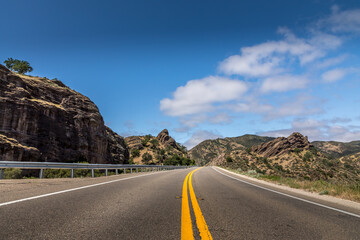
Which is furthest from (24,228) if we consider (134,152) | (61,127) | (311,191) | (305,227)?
(134,152)

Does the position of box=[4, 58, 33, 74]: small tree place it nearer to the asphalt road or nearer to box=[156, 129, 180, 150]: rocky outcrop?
the asphalt road

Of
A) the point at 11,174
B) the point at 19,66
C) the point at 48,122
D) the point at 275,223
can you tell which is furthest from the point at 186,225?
the point at 19,66

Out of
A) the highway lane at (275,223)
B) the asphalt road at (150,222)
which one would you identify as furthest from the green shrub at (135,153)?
the highway lane at (275,223)

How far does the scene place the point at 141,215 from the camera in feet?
15.0

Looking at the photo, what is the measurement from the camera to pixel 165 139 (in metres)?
161

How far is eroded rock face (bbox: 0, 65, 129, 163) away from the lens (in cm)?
2684

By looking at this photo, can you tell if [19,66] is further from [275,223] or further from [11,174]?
[275,223]

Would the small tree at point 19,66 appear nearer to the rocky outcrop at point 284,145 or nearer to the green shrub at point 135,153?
the green shrub at point 135,153

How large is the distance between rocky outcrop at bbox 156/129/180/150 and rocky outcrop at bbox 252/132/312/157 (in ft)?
207

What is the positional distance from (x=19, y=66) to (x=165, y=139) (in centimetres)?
11765

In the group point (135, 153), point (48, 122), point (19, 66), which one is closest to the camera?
point (48, 122)

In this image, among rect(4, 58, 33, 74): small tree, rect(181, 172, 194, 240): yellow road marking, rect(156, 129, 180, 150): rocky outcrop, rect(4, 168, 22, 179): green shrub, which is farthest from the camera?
rect(156, 129, 180, 150): rocky outcrop

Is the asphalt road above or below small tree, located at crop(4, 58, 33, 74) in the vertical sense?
below

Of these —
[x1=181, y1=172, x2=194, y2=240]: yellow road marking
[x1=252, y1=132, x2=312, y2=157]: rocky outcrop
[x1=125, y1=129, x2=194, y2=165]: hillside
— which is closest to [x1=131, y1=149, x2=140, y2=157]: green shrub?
[x1=125, y1=129, x2=194, y2=165]: hillside
